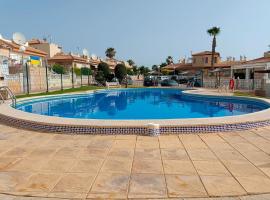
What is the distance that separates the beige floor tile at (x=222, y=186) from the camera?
3.16 metres

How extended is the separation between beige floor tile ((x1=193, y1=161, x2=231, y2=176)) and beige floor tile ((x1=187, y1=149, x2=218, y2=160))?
0.68 ft

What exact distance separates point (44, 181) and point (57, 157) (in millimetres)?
1022

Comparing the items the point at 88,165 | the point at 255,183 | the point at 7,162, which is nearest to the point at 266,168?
the point at 255,183

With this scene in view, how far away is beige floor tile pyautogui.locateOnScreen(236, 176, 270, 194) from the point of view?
3.23 meters

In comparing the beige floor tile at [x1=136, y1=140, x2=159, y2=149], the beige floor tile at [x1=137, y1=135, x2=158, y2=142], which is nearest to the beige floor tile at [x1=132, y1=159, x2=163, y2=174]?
the beige floor tile at [x1=136, y1=140, x2=159, y2=149]

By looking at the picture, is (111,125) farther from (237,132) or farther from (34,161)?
(237,132)

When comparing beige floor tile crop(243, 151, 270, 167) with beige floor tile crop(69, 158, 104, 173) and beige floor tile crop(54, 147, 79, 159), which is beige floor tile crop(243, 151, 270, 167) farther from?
beige floor tile crop(54, 147, 79, 159)

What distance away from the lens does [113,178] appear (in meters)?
3.63

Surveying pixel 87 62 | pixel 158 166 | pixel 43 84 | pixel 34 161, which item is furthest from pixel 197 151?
pixel 87 62

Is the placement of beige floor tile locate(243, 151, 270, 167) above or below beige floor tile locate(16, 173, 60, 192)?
above

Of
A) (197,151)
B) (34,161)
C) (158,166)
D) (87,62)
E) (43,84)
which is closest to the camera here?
(158,166)

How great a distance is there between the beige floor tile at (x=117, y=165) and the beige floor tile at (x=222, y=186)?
1.22 metres

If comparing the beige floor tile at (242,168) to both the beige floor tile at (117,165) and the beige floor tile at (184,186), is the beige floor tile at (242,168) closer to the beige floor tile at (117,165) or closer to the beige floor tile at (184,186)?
the beige floor tile at (184,186)

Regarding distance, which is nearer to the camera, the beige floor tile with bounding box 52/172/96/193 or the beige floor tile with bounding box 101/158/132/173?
the beige floor tile with bounding box 52/172/96/193
